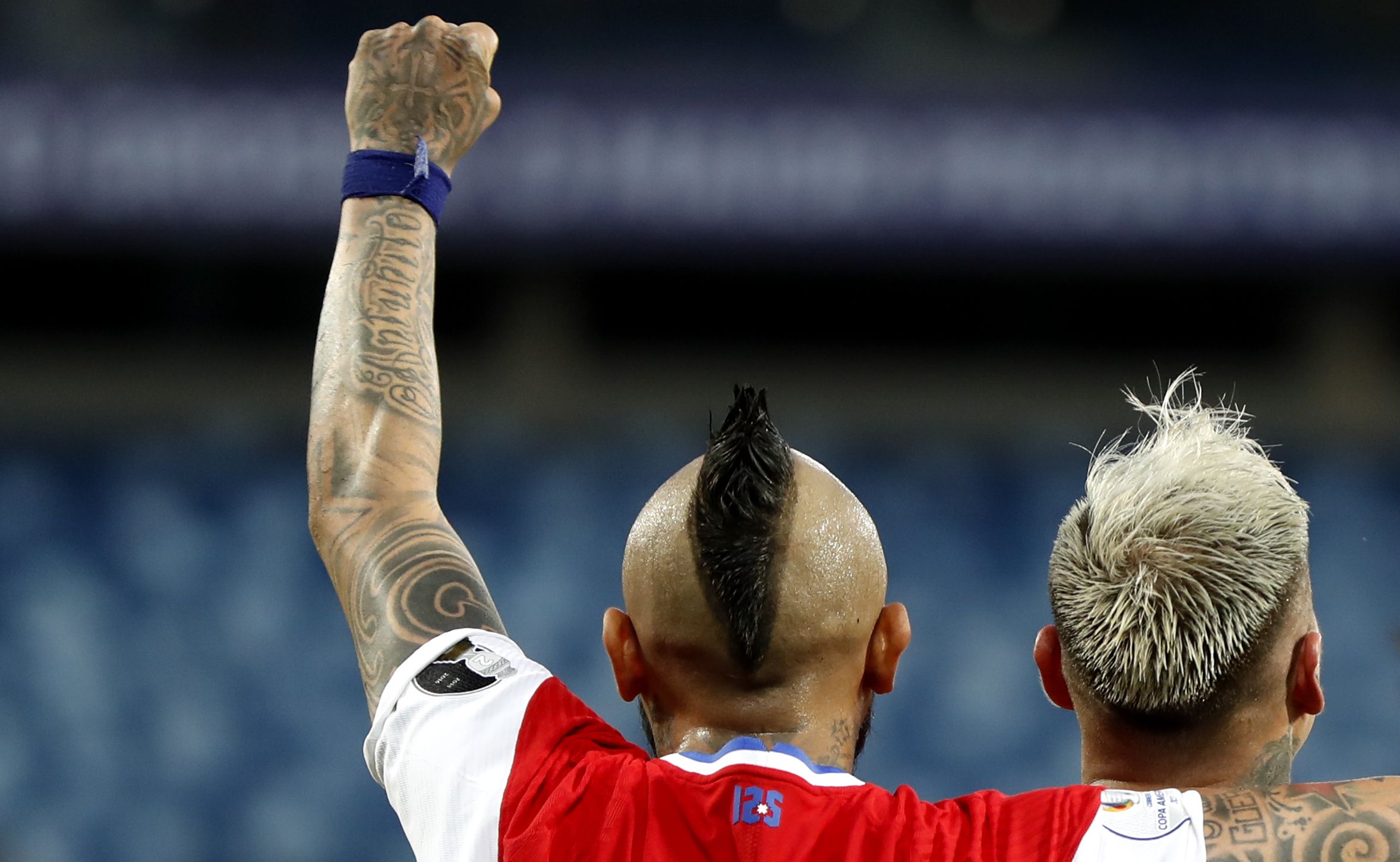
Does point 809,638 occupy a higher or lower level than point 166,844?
higher

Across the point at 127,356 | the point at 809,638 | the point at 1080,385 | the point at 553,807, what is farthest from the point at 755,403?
the point at 127,356

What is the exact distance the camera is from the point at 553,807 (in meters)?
1.43

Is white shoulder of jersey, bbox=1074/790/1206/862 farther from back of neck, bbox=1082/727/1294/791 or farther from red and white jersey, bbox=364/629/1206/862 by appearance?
back of neck, bbox=1082/727/1294/791

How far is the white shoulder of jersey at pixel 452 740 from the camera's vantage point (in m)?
1.46

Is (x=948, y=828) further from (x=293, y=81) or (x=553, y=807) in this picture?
(x=293, y=81)

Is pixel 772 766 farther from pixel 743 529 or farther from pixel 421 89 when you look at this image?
pixel 421 89

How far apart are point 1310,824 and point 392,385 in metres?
1.13

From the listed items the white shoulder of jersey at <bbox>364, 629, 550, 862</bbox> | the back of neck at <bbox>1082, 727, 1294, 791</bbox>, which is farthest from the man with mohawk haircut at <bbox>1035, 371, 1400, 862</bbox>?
the white shoulder of jersey at <bbox>364, 629, 550, 862</bbox>

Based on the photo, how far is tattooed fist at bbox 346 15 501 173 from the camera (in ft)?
6.26

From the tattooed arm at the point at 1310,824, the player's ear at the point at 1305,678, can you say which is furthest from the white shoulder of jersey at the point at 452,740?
the player's ear at the point at 1305,678

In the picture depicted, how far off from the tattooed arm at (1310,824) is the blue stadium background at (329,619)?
5724mm

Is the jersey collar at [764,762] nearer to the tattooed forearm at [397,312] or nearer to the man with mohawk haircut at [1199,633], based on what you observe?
the man with mohawk haircut at [1199,633]

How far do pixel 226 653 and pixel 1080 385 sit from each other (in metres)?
4.84

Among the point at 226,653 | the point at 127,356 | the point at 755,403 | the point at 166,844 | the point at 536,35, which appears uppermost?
the point at 536,35
